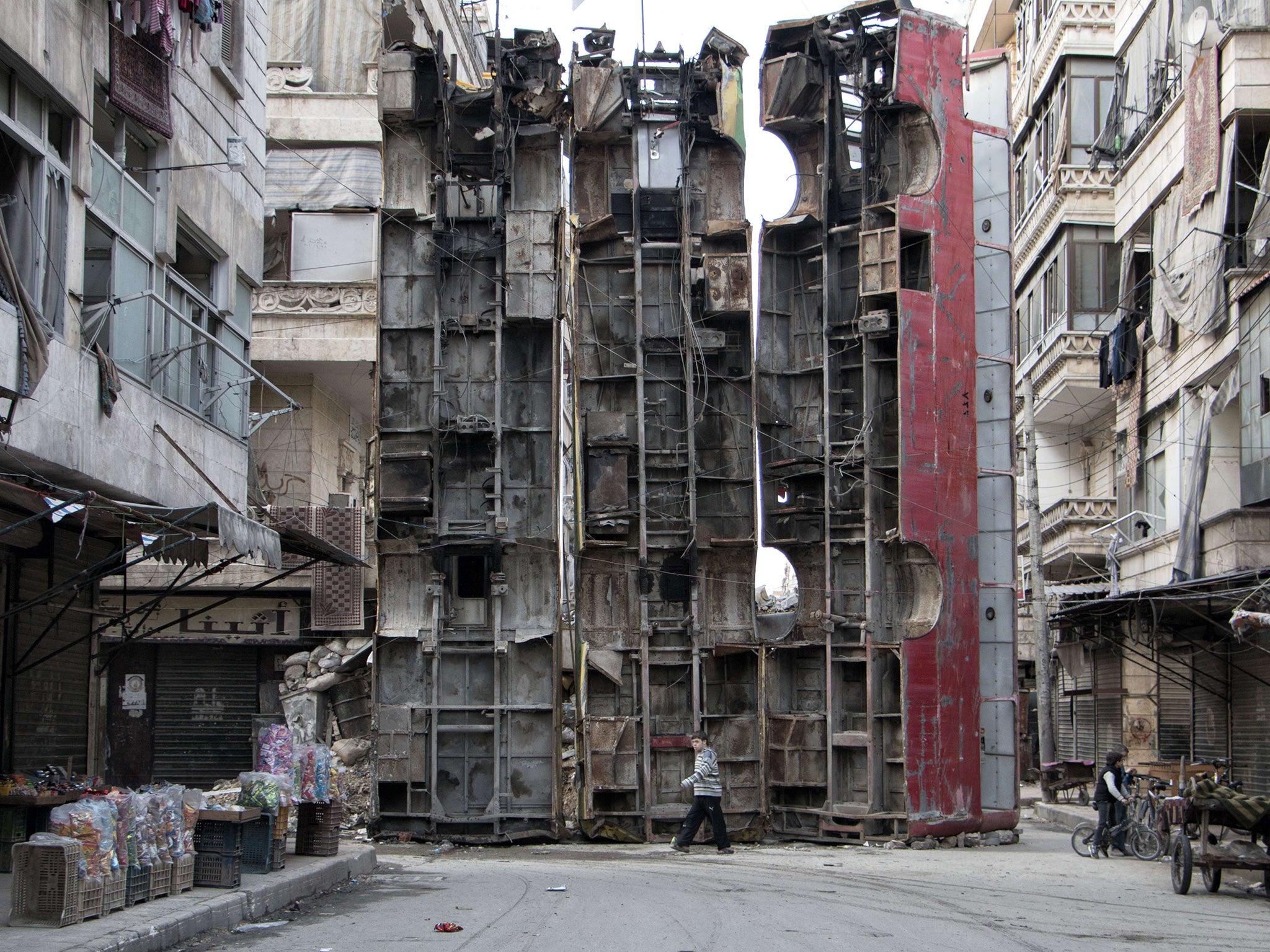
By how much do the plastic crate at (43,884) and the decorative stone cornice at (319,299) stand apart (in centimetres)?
1686

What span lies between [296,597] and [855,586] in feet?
34.2

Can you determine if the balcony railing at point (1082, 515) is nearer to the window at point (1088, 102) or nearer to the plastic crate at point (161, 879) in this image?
the window at point (1088, 102)

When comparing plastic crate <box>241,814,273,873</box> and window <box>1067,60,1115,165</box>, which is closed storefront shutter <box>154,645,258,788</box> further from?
window <box>1067,60,1115,165</box>

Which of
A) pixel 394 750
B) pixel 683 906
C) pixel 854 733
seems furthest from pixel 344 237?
pixel 683 906

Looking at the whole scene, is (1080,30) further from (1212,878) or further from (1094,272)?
(1212,878)

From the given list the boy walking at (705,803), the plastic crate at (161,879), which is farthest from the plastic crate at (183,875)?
the boy walking at (705,803)

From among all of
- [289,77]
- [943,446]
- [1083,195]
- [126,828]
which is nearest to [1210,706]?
[943,446]

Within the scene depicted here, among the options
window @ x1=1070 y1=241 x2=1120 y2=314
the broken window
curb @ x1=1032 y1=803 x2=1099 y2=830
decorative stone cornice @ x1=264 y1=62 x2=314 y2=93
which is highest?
decorative stone cornice @ x1=264 y1=62 x2=314 y2=93

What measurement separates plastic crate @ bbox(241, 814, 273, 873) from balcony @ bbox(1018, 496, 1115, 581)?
20546 millimetres

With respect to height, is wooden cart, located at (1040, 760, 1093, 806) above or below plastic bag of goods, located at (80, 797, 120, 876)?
below

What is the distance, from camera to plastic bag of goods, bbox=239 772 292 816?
12.2m

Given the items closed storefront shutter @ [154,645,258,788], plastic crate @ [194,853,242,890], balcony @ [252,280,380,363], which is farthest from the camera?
balcony @ [252,280,380,363]

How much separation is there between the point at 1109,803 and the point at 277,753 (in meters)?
10.7

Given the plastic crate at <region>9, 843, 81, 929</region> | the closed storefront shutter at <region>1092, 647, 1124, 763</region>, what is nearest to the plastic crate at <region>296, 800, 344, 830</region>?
the plastic crate at <region>9, 843, 81, 929</region>
